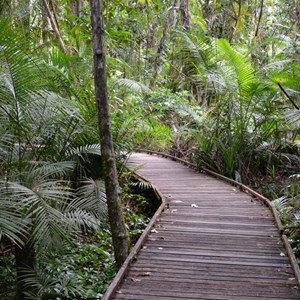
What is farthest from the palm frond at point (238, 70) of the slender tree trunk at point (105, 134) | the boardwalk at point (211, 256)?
the slender tree trunk at point (105, 134)

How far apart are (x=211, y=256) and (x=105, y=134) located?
5.37 ft

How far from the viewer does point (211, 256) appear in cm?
424

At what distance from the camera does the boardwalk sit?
3467mm

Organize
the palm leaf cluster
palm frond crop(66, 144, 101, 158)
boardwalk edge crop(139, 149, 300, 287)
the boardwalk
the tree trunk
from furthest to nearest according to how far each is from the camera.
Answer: the tree trunk
palm frond crop(66, 144, 101, 158)
boardwalk edge crop(139, 149, 300, 287)
the palm leaf cluster
the boardwalk

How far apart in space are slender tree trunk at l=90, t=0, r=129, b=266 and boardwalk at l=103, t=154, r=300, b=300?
0.91 ft

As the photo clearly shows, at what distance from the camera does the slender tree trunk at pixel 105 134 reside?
4.02 m

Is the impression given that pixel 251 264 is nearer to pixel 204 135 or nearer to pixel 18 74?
pixel 18 74

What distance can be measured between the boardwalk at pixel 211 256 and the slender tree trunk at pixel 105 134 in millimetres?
277

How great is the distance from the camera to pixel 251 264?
400cm

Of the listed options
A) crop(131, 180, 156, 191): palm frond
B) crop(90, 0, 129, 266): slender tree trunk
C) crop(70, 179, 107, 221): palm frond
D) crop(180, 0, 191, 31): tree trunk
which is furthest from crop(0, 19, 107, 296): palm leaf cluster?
crop(180, 0, 191, 31): tree trunk

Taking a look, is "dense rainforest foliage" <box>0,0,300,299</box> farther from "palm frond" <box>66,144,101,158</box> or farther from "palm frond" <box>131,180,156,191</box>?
"palm frond" <box>131,180,156,191</box>

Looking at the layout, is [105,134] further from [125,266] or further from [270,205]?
[270,205]

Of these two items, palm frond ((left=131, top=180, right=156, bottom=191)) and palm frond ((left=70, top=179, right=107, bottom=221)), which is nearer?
palm frond ((left=70, top=179, right=107, bottom=221))

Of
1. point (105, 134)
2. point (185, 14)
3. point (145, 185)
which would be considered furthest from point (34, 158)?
point (185, 14)
